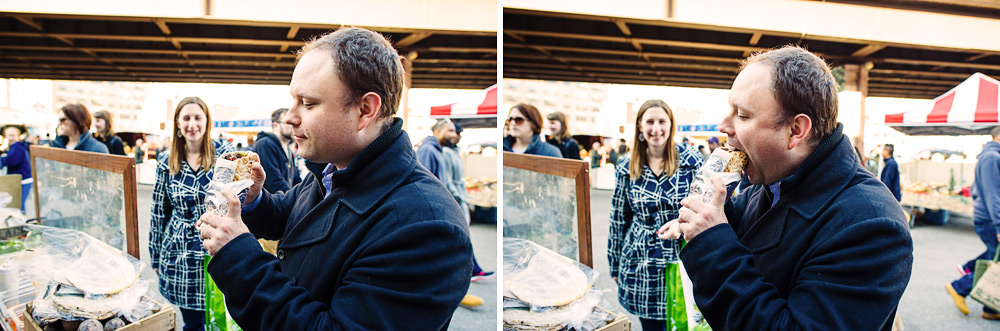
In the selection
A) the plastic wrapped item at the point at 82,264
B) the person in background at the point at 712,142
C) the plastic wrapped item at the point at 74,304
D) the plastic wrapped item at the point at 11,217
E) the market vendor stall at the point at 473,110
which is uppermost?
the market vendor stall at the point at 473,110

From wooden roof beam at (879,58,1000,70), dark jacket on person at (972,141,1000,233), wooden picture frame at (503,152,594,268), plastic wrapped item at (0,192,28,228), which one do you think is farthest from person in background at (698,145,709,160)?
dark jacket on person at (972,141,1000,233)

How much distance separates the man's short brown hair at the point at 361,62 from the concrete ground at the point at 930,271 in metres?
1.49

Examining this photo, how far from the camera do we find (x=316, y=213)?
120cm

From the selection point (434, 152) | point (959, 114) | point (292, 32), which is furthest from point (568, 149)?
point (959, 114)

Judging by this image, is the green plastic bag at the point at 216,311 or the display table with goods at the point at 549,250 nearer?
the green plastic bag at the point at 216,311

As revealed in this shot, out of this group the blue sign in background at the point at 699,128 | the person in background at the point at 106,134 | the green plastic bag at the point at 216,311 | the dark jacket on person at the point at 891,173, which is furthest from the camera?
the dark jacket on person at the point at 891,173

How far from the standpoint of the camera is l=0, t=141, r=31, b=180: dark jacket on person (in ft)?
7.22

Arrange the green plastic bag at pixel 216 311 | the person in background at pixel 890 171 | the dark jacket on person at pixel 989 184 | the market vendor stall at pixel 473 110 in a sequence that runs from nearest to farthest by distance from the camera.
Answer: the green plastic bag at pixel 216 311 → the market vendor stall at pixel 473 110 → the person in background at pixel 890 171 → the dark jacket on person at pixel 989 184

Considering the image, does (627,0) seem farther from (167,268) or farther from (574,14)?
(167,268)

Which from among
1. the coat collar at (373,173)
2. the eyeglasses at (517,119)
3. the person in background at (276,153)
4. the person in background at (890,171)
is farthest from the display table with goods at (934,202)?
the coat collar at (373,173)

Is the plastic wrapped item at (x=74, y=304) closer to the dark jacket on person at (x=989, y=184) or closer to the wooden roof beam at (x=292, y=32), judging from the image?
the wooden roof beam at (x=292, y=32)

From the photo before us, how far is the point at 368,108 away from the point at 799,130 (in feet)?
3.05

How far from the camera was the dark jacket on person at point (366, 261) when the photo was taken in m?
0.99

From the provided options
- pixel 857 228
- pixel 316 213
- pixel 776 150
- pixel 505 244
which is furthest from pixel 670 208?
pixel 316 213
